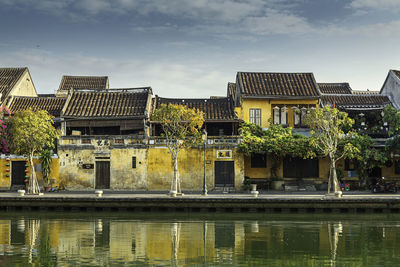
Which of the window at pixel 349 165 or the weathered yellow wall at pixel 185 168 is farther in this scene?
the window at pixel 349 165

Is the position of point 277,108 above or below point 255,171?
above

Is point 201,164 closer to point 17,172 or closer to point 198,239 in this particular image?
point 17,172

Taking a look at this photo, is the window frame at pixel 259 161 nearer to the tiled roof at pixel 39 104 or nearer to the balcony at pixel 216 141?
the balcony at pixel 216 141

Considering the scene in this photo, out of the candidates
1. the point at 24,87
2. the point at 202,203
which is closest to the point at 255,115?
Result: the point at 202,203

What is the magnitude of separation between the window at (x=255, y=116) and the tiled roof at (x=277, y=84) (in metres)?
1.25

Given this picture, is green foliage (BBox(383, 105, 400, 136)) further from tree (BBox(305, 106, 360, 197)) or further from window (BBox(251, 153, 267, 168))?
window (BBox(251, 153, 267, 168))

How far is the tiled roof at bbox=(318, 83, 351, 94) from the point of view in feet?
168

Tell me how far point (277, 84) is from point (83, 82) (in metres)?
23.1

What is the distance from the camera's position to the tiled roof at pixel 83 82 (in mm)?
55062

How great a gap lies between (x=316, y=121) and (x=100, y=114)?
1649cm

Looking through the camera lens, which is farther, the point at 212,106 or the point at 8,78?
the point at 8,78

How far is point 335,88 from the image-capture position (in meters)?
52.3

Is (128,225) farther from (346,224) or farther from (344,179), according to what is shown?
(344,179)

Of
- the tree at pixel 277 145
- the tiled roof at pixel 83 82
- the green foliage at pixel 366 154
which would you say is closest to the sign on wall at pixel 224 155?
the tree at pixel 277 145
